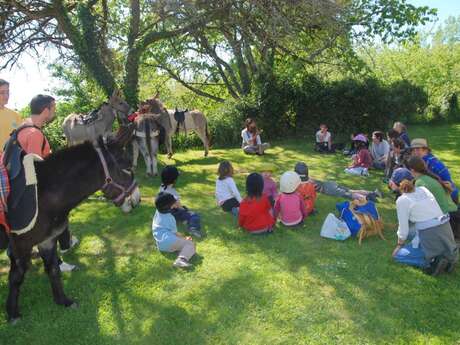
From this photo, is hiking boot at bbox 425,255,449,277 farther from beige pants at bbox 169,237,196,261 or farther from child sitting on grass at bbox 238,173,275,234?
beige pants at bbox 169,237,196,261

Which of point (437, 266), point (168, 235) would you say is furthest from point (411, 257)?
point (168, 235)

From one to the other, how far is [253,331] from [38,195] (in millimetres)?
2500

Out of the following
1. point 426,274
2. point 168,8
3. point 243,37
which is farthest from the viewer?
point 243,37

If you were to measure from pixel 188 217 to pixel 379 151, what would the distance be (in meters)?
5.76

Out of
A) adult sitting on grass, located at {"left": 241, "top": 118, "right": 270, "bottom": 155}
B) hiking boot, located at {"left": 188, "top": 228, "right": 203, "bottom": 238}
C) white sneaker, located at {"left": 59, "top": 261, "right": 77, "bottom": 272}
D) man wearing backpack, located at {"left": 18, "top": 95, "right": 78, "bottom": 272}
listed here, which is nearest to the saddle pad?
man wearing backpack, located at {"left": 18, "top": 95, "right": 78, "bottom": 272}

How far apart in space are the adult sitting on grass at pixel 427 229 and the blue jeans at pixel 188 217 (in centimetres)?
303

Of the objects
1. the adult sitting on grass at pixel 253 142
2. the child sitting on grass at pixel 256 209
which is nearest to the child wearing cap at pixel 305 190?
the child sitting on grass at pixel 256 209

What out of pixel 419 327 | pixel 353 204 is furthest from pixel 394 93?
pixel 419 327

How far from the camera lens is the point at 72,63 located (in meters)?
13.4

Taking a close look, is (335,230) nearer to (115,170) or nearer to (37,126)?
(115,170)

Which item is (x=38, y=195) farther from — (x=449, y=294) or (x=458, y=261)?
(x=458, y=261)

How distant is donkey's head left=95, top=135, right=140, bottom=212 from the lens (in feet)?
13.1

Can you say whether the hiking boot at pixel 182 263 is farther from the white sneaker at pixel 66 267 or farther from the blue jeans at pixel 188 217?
the white sneaker at pixel 66 267

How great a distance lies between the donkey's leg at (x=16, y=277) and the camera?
3.84m
